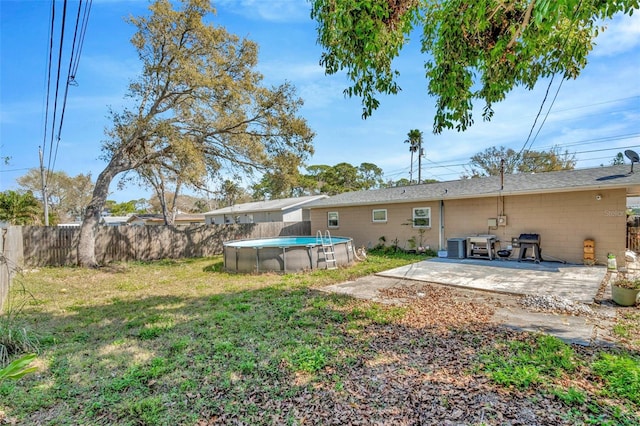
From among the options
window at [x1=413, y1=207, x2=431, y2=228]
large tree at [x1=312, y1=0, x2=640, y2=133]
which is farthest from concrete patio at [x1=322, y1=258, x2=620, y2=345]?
large tree at [x1=312, y1=0, x2=640, y2=133]

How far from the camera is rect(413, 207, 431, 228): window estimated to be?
480 inches

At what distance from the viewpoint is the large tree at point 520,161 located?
25.1 m

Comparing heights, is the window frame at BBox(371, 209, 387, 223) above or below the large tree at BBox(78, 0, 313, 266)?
below

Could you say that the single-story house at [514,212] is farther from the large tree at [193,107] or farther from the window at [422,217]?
the large tree at [193,107]

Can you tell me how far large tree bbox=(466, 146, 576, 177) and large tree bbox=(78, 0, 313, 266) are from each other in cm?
1982

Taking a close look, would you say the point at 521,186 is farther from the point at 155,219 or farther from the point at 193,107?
the point at 155,219

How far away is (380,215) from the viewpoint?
Answer: 45.2 feet

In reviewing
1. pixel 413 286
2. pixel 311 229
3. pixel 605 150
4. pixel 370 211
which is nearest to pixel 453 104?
pixel 413 286

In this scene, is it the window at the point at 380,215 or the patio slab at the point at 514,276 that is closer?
the patio slab at the point at 514,276

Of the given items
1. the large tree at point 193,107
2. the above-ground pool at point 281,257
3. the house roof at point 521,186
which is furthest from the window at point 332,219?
the above-ground pool at point 281,257

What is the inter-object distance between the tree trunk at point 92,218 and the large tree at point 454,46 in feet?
31.9

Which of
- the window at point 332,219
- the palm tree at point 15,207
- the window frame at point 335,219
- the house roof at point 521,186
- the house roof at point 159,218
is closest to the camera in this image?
the house roof at point 521,186

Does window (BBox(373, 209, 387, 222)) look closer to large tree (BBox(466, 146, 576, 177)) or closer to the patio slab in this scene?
the patio slab

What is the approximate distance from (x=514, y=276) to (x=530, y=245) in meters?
2.75
